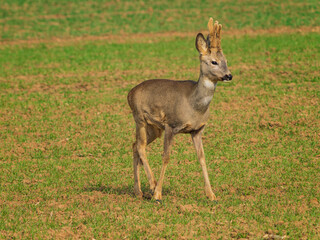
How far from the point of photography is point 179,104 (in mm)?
10242

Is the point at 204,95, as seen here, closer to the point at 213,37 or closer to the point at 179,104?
the point at 179,104

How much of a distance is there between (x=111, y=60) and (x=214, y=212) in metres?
15.2

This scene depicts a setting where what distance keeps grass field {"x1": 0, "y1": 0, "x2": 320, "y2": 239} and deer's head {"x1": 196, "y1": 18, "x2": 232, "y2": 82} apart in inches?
89.7

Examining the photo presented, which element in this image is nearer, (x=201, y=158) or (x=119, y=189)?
(x=201, y=158)

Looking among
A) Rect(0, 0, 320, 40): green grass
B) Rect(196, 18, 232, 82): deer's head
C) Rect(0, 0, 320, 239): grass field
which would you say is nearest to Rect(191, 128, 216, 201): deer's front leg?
Rect(0, 0, 320, 239): grass field

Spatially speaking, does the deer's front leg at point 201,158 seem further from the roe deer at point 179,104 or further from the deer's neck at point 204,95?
the deer's neck at point 204,95

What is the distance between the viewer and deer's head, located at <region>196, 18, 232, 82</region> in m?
9.89

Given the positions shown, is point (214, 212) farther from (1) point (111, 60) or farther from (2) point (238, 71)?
(1) point (111, 60)

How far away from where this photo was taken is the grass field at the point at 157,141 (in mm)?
9492

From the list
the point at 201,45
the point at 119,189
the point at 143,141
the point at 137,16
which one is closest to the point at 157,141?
the point at 119,189

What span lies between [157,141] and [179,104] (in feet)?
16.6

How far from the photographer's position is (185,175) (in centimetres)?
1229

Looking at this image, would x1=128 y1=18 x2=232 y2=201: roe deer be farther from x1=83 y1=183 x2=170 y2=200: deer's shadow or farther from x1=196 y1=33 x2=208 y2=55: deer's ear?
x1=83 y1=183 x2=170 y2=200: deer's shadow

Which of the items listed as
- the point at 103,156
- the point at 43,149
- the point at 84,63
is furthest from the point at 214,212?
the point at 84,63
